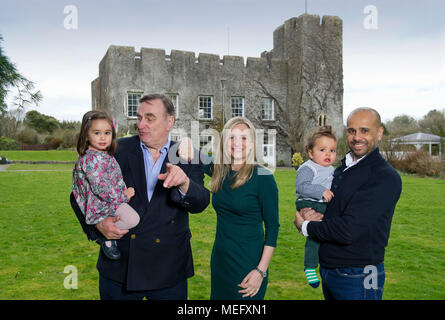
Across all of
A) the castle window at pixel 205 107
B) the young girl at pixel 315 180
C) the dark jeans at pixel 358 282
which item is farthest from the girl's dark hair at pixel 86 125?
the castle window at pixel 205 107

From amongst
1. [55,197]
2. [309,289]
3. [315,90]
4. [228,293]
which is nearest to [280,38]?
[315,90]

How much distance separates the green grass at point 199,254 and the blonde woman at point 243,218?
2.06 m

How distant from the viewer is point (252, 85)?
2677 cm

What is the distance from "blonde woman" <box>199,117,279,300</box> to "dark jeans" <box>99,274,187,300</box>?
33 cm

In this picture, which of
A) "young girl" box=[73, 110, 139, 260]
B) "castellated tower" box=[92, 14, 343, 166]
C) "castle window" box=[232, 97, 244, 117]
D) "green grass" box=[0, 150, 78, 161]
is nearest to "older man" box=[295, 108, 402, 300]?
"young girl" box=[73, 110, 139, 260]

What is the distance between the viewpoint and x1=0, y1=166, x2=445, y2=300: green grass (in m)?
4.86

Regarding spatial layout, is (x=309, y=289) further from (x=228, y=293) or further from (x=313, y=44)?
(x=313, y=44)

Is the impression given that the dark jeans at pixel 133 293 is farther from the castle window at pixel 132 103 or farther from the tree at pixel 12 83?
the castle window at pixel 132 103

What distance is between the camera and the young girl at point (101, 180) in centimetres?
252

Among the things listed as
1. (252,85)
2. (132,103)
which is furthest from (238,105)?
(132,103)

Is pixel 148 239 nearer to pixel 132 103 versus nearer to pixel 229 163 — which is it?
pixel 229 163

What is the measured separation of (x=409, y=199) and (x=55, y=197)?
38.7 feet

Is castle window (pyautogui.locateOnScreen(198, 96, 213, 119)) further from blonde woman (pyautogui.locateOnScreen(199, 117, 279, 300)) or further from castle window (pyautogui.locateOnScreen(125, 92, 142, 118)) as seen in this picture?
blonde woman (pyautogui.locateOnScreen(199, 117, 279, 300))

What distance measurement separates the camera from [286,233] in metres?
7.76
